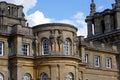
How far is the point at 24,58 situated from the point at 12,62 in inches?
56.6

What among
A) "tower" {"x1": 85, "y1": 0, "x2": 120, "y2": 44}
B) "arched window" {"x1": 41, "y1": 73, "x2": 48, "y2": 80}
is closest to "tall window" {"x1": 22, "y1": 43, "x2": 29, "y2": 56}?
"arched window" {"x1": 41, "y1": 73, "x2": 48, "y2": 80}

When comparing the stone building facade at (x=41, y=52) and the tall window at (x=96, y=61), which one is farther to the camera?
the tall window at (x=96, y=61)

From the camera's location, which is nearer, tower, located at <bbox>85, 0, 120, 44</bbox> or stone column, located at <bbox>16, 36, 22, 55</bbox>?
stone column, located at <bbox>16, 36, 22, 55</bbox>

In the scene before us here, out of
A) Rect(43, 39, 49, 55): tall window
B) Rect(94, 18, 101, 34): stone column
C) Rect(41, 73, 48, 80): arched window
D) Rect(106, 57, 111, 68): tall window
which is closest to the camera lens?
Rect(41, 73, 48, 80): arched window

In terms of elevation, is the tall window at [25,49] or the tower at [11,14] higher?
the tower at [11,14]

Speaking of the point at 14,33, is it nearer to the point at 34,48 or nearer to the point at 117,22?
the point at 34,48

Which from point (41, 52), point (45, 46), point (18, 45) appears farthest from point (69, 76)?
point (18, 45)

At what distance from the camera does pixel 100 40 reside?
2130 inches

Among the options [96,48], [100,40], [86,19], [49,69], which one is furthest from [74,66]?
[86,19]

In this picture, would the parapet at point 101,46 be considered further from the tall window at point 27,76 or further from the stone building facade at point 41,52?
the tall window at point 27,76

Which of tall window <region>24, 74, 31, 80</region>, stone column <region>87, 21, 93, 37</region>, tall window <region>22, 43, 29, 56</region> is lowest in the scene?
tall window <region>24, 74, 31, 80</region>

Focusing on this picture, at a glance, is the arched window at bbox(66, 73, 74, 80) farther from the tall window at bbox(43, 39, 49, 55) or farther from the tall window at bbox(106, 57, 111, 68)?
the tall window at bbox(106, 57, 111, 68)

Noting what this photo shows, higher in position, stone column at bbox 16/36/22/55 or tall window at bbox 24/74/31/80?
stone column at bbox 16/36/22/55

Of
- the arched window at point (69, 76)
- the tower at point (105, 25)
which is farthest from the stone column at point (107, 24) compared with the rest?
the arched window at point (69, 76)
